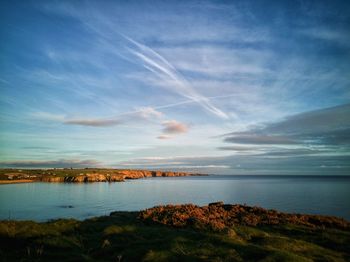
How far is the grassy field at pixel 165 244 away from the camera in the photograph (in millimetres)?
16719

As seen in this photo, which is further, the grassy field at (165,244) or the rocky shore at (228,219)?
the rocky shore at (228,219)

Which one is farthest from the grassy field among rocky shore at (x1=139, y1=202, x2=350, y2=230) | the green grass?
rocky shore at (x1=139, y1=202, x2=350, y2=230)

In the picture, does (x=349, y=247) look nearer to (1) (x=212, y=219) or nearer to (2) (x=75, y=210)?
(1) (x=212, y=219)

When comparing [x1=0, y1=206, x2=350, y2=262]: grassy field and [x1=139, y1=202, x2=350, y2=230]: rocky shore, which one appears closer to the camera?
[x1=0, y1=206, x2=350, y2=262]: grassy field

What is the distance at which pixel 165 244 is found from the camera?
19.0 metres

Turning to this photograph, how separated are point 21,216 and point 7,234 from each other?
42805 mm

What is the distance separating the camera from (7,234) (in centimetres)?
2388

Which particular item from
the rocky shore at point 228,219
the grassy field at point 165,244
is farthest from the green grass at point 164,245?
the rocky shore at point 228,219

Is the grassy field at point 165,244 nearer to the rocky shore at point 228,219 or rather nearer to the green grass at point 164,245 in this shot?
the green grass at point 164,245

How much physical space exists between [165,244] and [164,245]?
21 cm

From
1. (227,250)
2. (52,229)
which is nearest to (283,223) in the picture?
(227,250)

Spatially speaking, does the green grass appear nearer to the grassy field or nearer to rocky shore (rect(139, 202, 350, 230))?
the grassy field

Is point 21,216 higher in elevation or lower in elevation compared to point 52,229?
lower

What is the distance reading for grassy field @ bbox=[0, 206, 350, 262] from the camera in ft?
54.9
